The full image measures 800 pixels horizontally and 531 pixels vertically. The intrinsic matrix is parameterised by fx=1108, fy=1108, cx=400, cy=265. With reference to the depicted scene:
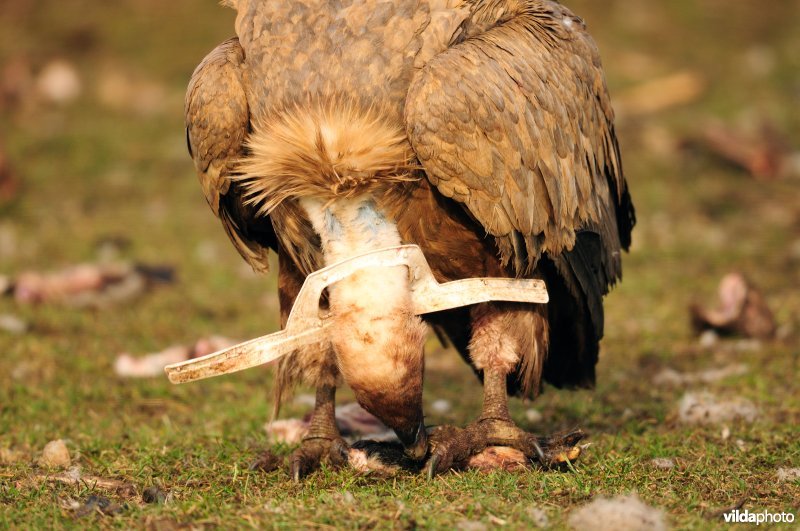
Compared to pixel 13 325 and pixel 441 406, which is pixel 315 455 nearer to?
pixel 441 406

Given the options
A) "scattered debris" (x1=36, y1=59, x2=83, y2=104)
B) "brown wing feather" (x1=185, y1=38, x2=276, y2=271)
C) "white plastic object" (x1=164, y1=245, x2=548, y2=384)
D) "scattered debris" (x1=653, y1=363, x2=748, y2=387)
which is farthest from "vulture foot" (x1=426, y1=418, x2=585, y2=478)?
"scattered debris" (x1=36, y1=59, x2=83, y2=104)

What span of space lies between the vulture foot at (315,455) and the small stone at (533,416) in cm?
105

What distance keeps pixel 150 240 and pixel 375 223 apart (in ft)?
16.6

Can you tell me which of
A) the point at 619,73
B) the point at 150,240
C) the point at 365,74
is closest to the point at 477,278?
the point at 365,74

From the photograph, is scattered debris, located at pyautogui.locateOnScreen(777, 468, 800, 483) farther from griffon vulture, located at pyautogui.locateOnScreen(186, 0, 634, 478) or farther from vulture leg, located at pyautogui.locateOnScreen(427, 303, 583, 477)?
griffon vulture, located at pyautogui.locateOnScreen(186, 0, 634, 478)

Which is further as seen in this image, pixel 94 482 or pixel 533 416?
pixel 533 416

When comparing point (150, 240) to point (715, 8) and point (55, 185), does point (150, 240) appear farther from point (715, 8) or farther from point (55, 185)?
point (715, 8)

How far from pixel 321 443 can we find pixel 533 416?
117 cm

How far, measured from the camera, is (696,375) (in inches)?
221

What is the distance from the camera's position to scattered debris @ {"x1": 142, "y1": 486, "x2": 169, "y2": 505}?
3568 mm

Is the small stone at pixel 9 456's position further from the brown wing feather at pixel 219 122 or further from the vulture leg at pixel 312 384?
the brown wing feather at pixel 219 122

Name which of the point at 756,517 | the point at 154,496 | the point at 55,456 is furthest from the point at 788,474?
the point at 55,456

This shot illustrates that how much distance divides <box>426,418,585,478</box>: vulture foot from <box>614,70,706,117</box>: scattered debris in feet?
23.4

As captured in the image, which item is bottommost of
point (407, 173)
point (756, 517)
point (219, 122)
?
point (756, 517)
